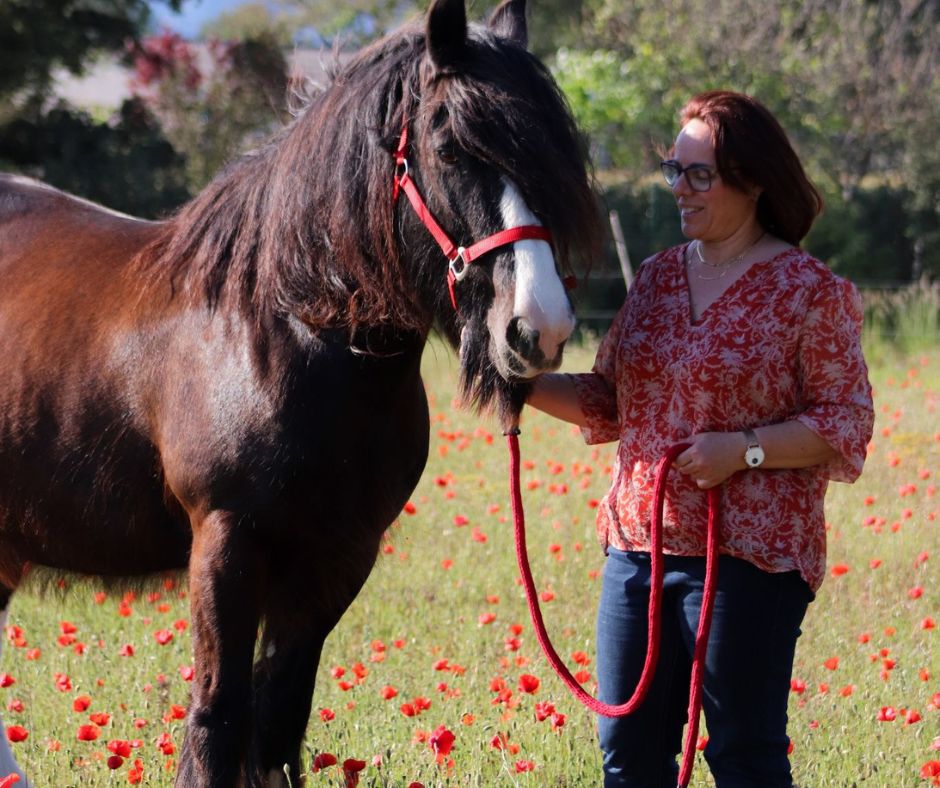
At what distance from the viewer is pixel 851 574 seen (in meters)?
5.16

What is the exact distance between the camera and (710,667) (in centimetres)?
245

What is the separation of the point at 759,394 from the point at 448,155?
831 mm

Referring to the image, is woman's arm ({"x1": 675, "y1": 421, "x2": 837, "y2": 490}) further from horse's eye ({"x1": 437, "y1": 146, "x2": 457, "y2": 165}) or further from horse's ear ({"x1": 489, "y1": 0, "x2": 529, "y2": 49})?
horse's ear ({"x1": 489, "y1": 0, "x2": 529, "y2": 49})

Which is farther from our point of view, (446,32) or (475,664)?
(475,664)

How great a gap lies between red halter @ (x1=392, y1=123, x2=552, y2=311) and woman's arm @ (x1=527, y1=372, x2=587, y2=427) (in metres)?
0.46

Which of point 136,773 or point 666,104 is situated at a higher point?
point 666,104

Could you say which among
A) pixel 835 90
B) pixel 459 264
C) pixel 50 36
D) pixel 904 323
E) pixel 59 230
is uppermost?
pixel 835 90

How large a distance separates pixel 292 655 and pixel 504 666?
52.4 inches

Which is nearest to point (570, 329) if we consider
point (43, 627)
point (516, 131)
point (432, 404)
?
point (516, 131)

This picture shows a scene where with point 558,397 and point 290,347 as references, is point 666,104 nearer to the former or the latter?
point 558,397

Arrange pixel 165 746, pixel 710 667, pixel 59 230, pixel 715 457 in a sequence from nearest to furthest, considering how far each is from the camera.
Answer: pixel 715 457 → pixel 710 667 → pixel 165 746 → pixel 59 230

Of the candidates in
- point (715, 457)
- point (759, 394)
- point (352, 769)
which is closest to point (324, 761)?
point (352, 769)

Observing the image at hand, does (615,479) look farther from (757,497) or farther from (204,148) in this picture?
(204,148)

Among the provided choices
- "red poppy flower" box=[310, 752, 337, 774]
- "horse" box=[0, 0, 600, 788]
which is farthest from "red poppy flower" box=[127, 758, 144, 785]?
"red poppy flower" box=[310, 752, 337, 774]
